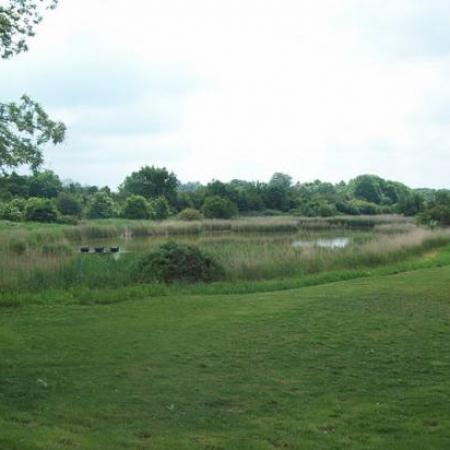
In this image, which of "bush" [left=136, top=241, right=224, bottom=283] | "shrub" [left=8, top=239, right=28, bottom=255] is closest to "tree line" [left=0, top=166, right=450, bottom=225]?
"shrub" [left=8, top=239, right=28, bottom=255]

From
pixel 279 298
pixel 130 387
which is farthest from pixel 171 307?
pixel 130 387

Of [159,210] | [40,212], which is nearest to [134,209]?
[159,210]

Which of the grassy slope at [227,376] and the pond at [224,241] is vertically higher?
the pond at [224,241]

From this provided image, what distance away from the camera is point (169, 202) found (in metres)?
68.6

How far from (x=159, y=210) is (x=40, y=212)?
16890 mm

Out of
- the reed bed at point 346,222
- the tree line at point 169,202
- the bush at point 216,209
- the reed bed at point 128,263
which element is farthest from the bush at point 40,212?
the reed bed at point 128,263

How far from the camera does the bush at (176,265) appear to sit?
1385cm

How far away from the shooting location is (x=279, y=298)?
10.9 metres

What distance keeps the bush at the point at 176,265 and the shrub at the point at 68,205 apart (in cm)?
4200

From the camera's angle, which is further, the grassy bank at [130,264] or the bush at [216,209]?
the bush at [216,209]

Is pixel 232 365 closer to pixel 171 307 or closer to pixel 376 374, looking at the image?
pixel 376 374

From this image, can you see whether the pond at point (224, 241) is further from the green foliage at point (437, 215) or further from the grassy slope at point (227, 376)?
the grassy slope at point (227, 376)

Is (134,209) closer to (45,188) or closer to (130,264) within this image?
(45,188)

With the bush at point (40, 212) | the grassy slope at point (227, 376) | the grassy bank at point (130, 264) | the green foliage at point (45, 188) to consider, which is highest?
the green foliage at point (45, 188)
